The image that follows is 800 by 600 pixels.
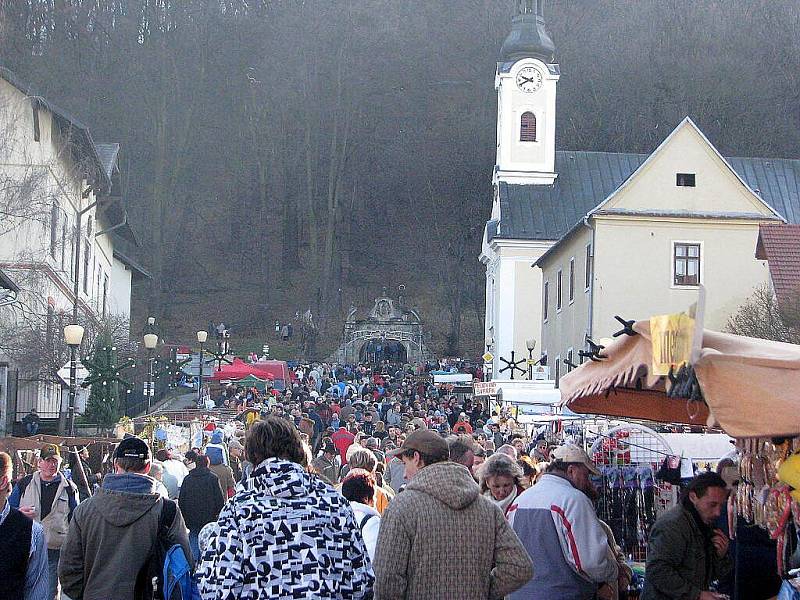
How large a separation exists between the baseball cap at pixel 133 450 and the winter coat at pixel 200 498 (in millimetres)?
4435

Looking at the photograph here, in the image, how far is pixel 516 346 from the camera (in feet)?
164

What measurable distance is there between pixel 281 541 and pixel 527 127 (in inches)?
1995

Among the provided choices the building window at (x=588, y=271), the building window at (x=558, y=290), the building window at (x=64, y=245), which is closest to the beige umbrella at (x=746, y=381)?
the building window at (x=64, y=245)

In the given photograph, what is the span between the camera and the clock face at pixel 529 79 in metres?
54.3

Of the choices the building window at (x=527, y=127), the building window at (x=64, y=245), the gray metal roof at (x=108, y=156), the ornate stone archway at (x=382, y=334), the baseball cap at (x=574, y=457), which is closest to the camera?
the baseball cap at (x=574, y=457)

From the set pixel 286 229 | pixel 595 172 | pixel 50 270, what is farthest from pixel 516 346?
pixel 286 229

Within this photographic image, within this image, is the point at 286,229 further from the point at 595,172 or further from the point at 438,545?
the point at 438,545

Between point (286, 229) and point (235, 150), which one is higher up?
point (235, 150)

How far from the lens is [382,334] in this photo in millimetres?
66812

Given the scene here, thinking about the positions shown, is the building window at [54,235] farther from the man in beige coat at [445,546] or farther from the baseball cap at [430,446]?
the man in beige coat at [445,546]

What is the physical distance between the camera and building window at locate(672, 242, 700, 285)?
116 feet

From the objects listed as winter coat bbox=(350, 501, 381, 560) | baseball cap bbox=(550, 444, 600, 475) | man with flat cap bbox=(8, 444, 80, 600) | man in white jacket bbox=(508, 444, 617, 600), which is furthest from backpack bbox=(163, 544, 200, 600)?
man with flat cap bbox=(8, 444, 80, 600)

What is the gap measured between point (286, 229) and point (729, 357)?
79.8 metres

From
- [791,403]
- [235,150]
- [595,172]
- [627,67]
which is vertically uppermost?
[627,67]
